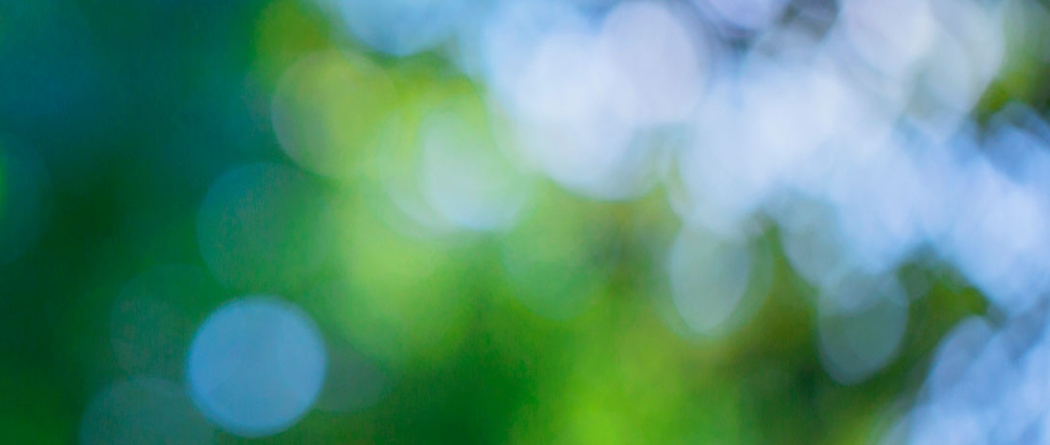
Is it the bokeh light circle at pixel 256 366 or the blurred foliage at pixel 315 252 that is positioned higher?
the blurred foliage at pixel 315 252

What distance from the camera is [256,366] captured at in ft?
2.09

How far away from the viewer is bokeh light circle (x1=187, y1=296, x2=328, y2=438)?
595 mm

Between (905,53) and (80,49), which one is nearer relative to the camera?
(80,49)

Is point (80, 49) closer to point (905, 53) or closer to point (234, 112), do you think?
point (234, 112)

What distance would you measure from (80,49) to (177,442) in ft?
Answer: 0.87

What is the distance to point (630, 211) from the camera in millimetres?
695

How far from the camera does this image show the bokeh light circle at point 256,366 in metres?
0.59

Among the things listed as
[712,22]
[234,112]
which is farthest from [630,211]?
[234,112]

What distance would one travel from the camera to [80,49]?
54 centimetres

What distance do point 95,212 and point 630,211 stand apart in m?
0.38

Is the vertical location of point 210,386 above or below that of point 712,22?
below

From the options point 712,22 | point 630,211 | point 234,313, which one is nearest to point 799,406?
point 630,211

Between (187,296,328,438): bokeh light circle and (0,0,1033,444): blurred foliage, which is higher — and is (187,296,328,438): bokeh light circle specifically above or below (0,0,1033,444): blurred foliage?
below

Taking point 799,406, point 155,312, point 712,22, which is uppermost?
point 712,22
